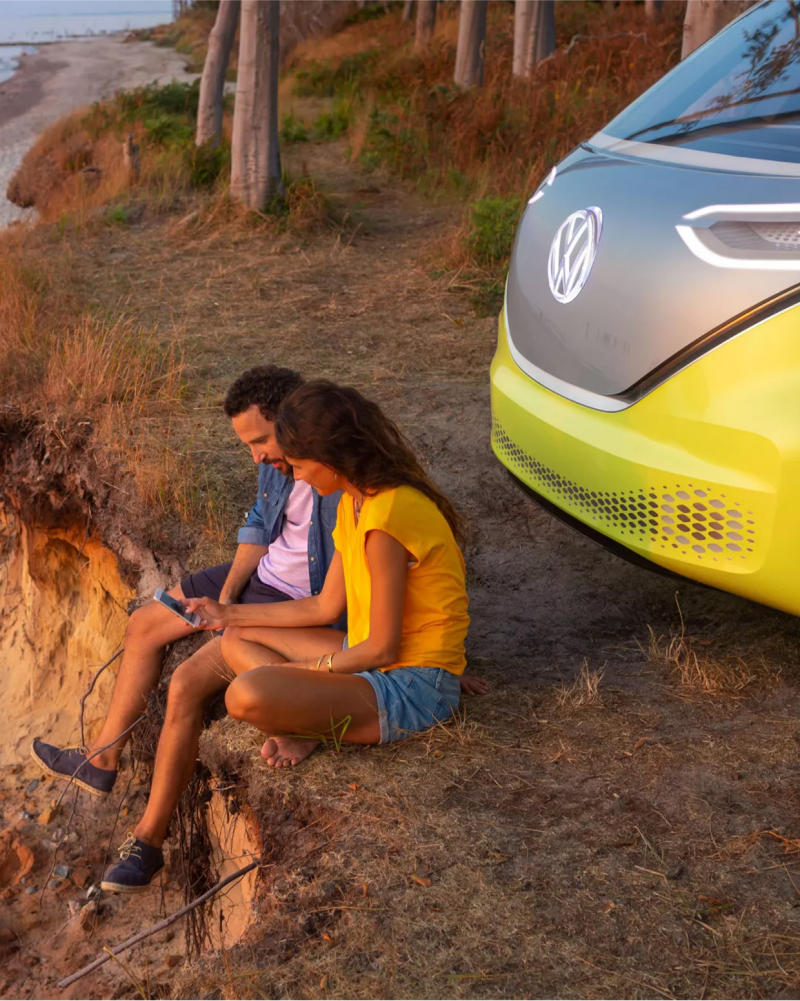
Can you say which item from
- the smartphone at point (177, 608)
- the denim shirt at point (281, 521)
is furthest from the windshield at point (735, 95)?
the smartphone at point (177, 608)

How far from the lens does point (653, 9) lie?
18422 mm

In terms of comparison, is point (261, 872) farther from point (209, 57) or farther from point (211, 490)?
point (209, 57)

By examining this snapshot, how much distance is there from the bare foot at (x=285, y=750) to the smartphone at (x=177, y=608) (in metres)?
0.69

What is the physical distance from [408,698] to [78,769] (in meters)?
1.58

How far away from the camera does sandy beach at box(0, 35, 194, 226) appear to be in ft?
82.1

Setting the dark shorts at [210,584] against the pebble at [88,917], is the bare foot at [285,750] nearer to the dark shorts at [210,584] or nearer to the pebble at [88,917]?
the dark shorts at [210,584]

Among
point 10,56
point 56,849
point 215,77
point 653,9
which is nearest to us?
point 56,849

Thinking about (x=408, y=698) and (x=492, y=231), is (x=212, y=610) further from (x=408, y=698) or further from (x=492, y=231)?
(x=492, y=231)

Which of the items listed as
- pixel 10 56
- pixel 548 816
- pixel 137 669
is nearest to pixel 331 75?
pixel 137 669

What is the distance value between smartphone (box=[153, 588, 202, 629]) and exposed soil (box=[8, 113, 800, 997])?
1.53 feet

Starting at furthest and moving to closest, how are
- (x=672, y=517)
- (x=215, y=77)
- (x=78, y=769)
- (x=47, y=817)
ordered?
(x=215, y=77) → (x=47, y=817) → (x=78, y=769) → (x=672, y=517)

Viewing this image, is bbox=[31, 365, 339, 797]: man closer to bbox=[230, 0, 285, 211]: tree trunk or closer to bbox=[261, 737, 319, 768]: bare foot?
bbox=[261, 737, 319, 768]: bare foot

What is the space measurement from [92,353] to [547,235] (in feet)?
11.2

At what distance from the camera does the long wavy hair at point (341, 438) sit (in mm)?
2908
